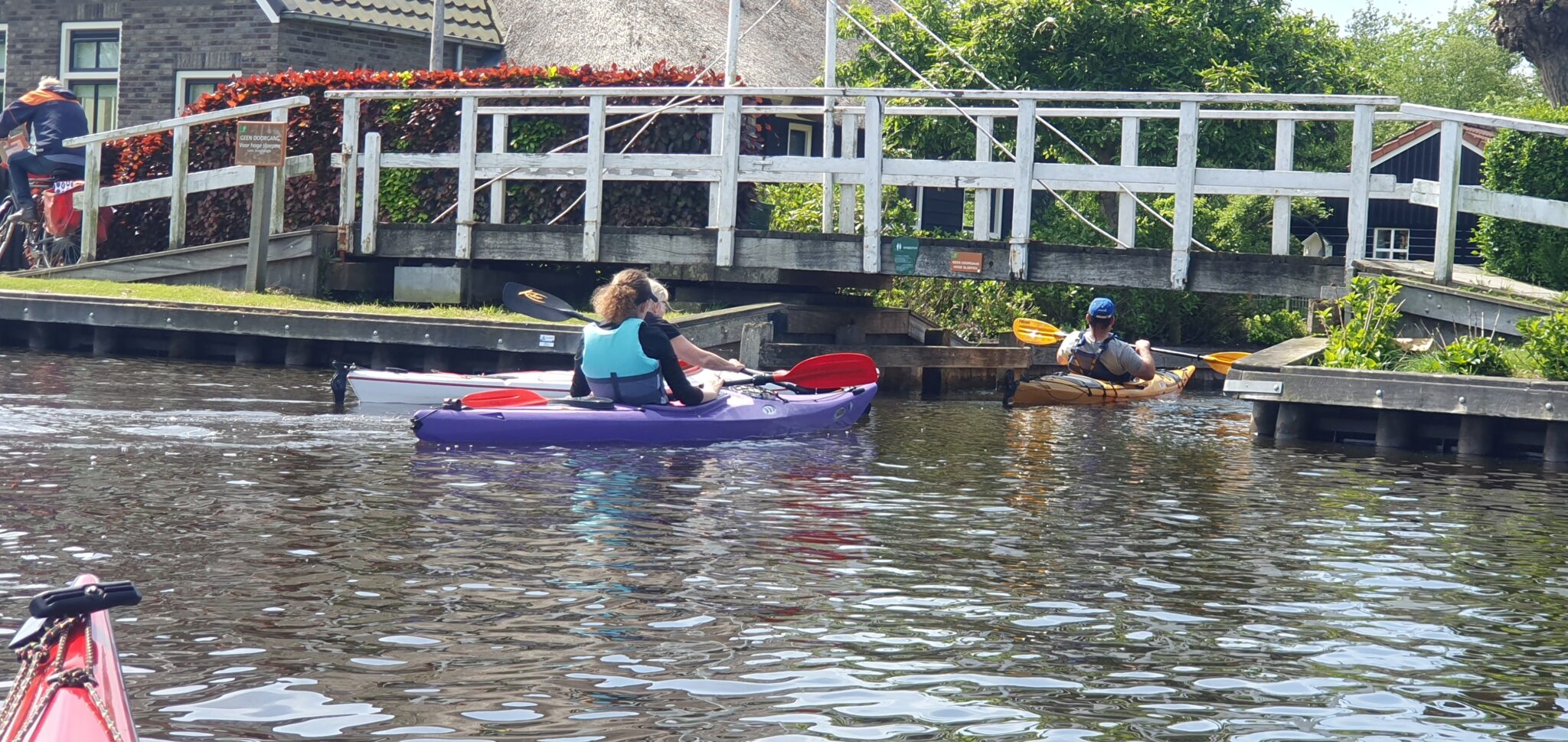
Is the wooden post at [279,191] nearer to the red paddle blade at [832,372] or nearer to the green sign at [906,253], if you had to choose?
the green sign at [906,253]

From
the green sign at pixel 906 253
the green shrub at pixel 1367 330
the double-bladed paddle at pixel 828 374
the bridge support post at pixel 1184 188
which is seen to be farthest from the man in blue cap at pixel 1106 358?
the double-bladed paddle at pixel 828 374

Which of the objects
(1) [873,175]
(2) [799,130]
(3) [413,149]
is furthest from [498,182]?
(2) [799,130]

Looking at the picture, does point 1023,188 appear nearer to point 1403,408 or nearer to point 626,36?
point 1403,408

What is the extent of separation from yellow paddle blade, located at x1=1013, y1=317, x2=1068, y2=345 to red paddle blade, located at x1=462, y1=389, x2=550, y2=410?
8.23m

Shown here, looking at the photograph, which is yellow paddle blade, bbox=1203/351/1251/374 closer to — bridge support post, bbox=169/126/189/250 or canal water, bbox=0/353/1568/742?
canal water, bbox=0/353/1568/742

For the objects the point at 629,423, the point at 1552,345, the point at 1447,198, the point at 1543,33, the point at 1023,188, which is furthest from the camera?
the point at 1543,33

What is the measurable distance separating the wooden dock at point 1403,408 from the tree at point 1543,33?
10.1 m

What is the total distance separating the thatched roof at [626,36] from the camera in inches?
1084

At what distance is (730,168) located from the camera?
16.8m

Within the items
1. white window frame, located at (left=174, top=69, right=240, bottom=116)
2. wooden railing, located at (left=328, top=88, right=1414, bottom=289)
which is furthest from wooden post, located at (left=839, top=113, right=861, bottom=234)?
white window frame, located at (left=174, top=69, right=240, bottom=116)

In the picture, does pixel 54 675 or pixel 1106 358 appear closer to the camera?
pixel 54 675

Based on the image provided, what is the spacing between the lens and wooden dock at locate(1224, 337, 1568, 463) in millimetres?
11969

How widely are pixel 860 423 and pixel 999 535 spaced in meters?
5.54

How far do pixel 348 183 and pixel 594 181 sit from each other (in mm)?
3024
